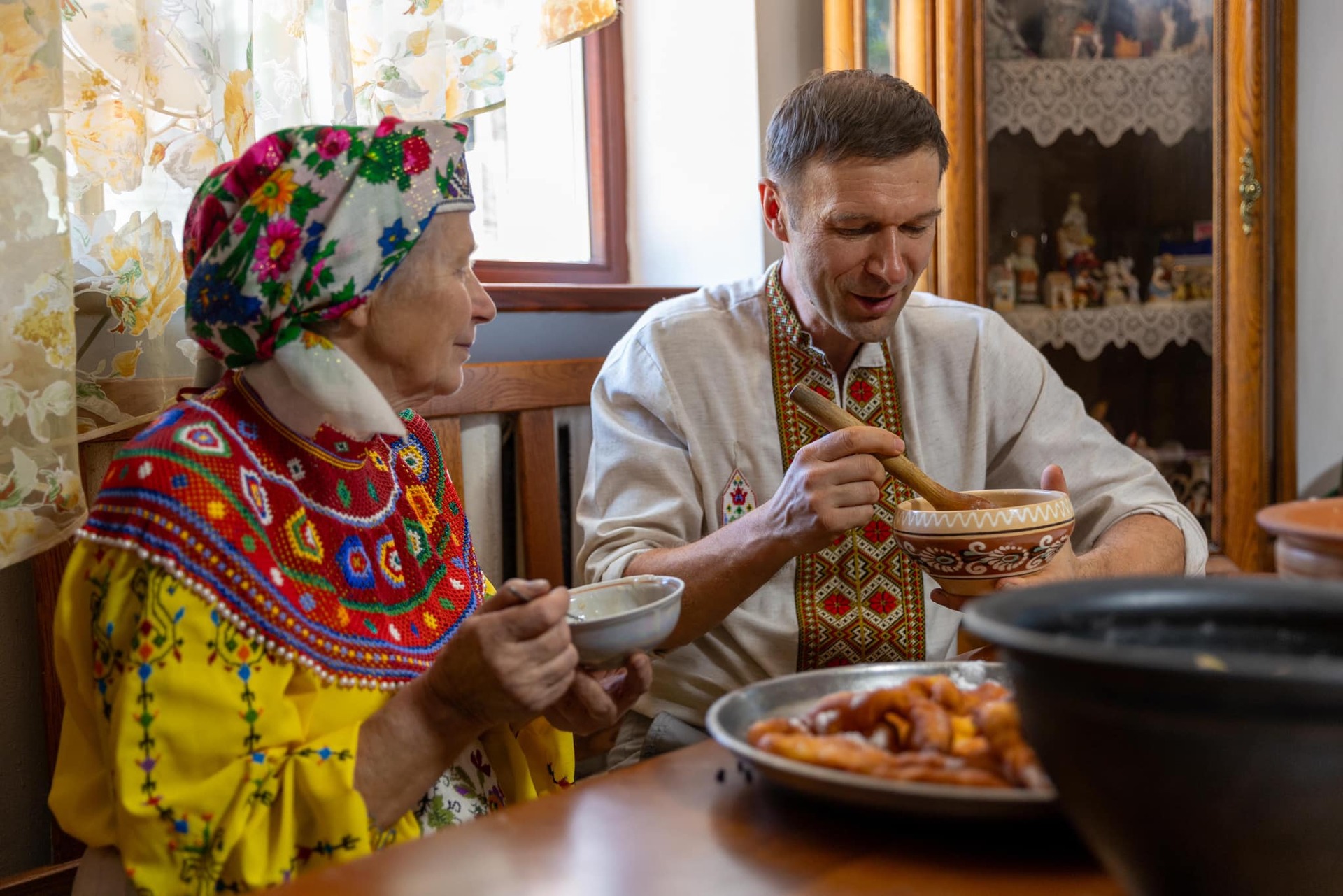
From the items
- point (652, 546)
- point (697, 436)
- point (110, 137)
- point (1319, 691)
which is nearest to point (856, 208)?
point (697, 436)

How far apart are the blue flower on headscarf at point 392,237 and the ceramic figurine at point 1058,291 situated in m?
2.05

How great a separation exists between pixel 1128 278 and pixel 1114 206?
6.9 inches

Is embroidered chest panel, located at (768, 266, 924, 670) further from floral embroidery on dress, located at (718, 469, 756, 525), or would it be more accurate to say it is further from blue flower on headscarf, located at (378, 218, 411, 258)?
blue flower on headscarf, located at (378, 218, 411, 258)

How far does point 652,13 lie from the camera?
9.08 ft

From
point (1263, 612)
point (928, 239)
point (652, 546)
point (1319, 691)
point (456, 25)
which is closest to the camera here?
point (1319, 691)

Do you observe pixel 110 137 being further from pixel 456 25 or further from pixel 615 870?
pixel 615 870

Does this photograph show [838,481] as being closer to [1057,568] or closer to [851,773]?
[1057,568]

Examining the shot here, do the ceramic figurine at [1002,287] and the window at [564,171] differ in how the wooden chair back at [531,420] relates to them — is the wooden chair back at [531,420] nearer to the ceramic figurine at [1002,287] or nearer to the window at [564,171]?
the window at [564,171]

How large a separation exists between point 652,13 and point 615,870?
2.40m

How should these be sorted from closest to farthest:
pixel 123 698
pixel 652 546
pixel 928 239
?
1. pixel 123 698
2. pixel 652 546
3. pixel 928 239

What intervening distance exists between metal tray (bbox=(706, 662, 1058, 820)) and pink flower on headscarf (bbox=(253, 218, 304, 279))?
0.57m

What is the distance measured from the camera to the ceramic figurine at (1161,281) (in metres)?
2.85

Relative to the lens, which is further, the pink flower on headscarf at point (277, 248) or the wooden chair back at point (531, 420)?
the wooden chair back at point (531, 420)

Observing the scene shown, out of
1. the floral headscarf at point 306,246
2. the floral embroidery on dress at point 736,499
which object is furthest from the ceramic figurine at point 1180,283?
the floral headscarf at point 306,246
